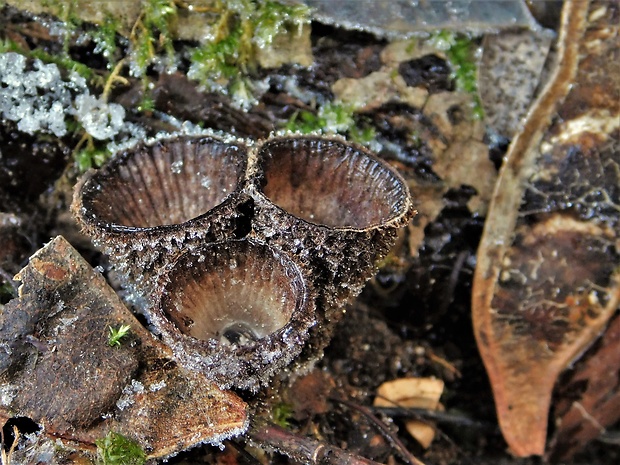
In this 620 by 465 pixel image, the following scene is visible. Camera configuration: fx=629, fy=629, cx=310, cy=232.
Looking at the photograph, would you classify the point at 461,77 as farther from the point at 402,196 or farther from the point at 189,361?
the point at 189,361

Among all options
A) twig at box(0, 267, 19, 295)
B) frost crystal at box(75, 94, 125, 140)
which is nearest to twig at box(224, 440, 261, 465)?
twig at box(0, 267, 19, 295)

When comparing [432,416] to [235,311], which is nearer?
[235,311]

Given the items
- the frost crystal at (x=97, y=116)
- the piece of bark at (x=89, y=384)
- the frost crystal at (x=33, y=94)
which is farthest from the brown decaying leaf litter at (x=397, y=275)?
the frost crystal at (x=33, y=94)

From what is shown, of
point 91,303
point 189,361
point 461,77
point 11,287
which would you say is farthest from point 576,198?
point 11,287

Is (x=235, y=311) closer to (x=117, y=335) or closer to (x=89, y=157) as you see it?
(x=117, y=335)

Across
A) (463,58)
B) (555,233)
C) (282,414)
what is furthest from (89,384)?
(463,58)

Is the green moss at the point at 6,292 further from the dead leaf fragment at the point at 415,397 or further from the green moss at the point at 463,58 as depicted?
the green moss at the point at 463,58

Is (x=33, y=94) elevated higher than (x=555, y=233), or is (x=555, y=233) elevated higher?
(x=33, y=94)

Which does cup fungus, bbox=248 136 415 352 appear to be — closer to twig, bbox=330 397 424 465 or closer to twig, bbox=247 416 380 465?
twig, bbox=247 416 380 465
